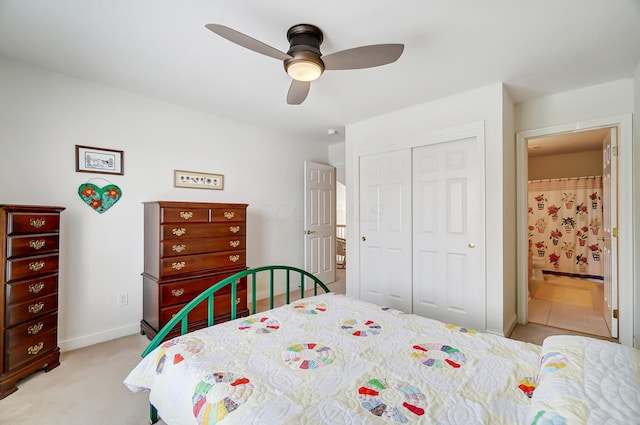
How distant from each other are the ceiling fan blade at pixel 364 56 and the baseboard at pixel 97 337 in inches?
121

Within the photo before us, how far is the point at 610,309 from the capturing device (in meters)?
2.89

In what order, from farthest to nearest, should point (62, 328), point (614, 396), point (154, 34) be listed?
point (62, 328)
point (154, 34)
point (614, 396)

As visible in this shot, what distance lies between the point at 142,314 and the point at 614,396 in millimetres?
3486

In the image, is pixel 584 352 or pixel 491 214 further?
pixel 491 214

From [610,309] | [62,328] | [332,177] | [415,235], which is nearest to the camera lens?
[62,328]

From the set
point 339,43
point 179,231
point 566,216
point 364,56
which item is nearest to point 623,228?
point 364,56

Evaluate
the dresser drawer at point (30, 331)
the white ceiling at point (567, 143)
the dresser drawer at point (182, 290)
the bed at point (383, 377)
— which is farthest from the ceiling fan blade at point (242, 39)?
the white ceiling at point (567, 143)

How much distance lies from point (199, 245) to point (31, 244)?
120 centimetres

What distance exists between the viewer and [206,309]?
2.83 m

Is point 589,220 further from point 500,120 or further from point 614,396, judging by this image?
point 614,396

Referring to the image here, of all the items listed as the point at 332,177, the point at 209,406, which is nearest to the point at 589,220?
the point at 332,177

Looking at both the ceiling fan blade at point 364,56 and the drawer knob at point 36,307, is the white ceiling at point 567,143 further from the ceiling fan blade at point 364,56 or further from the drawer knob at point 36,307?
the drawer knob at point 36,307

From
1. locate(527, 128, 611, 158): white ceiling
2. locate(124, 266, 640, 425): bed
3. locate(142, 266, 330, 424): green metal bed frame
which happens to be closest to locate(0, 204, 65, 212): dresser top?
locate(142, 266, 330, 424): green metal bed frame

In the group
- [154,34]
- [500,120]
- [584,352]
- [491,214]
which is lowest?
[584,352]
